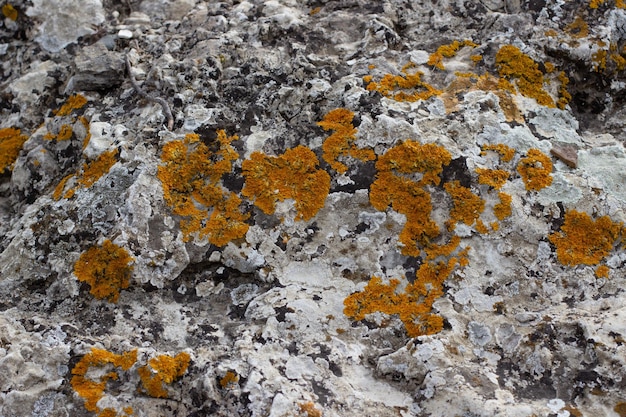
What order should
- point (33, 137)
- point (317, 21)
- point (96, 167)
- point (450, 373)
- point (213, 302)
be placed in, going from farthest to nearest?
point (317, 21) → point (33, 137) → point (96, 167) → point (213, 302) → point (450, 373)

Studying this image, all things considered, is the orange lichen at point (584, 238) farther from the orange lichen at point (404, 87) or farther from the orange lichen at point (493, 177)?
the orange lichen at point (404, 87)

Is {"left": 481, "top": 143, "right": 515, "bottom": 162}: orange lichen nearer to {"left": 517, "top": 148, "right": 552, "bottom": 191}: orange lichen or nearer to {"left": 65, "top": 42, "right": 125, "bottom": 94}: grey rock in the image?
{"left": 517, "top": 148, "right": 552, "bottom": 191}: orange lichen

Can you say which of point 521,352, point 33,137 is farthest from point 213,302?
point 33,137

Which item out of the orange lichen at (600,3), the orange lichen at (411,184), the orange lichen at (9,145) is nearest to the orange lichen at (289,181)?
the orange lichen at (411,184)

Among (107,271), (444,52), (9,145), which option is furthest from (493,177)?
(9,145)

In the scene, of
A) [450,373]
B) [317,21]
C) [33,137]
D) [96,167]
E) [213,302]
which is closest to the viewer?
[450,373]

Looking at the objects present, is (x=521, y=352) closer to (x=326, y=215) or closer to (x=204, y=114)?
(x=326, y=215)

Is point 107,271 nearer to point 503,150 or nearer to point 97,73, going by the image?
point 97,73

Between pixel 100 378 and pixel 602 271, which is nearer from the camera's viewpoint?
pixel 100 378
